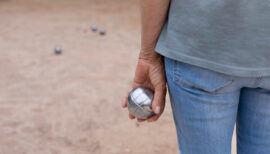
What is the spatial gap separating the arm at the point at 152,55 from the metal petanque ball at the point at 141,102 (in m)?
0.02

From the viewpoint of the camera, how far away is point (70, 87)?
9.50 feet

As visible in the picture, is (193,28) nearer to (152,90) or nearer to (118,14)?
(152,90)

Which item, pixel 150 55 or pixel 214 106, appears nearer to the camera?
pixel 214 106

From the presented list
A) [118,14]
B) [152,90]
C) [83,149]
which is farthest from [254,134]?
[118,14]

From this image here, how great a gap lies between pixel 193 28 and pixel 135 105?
0.38 meters

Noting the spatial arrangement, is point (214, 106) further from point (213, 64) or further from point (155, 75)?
point (155, 75)

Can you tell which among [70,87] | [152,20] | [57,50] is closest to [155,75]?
[152,20]

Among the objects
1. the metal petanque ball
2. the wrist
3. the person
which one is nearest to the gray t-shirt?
the person

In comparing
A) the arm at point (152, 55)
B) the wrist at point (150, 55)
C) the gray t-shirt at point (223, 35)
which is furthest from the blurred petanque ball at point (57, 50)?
the gray t-shirt at point (223, 35)

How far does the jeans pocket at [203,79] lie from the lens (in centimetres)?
79

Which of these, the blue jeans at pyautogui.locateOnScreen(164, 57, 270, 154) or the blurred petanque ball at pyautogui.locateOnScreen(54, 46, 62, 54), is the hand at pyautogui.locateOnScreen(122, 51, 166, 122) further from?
the blurred petanque ball at pyautogui.locateOnScreen(54, 46, 62, 54)

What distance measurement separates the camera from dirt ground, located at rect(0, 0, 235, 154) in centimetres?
220

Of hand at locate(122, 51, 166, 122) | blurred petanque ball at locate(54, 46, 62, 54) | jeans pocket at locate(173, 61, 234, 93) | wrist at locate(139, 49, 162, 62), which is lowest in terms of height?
blurred petanque ball at locate(54, 46, 62, 54)

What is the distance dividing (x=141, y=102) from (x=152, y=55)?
17 centimetres
